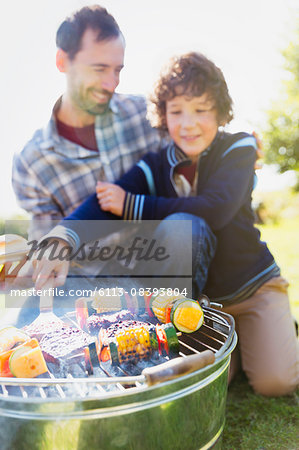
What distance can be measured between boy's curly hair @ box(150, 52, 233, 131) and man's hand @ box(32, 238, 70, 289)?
90cm

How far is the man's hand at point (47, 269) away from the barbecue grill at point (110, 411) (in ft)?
1.38

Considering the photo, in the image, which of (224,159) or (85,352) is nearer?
(85,352)

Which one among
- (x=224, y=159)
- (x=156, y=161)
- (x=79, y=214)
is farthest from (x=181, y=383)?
(x=156, y=161)

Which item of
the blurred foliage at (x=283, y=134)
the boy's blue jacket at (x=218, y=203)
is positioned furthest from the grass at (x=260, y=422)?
the blurred foliage at (x=283, y=134)

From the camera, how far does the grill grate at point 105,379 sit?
37.0 inches

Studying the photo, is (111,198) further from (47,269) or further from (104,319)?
(104,319)

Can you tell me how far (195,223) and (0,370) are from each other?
3.08 ft

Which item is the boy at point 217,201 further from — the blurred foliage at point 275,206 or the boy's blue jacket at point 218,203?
the blurred foliage at point 275,206

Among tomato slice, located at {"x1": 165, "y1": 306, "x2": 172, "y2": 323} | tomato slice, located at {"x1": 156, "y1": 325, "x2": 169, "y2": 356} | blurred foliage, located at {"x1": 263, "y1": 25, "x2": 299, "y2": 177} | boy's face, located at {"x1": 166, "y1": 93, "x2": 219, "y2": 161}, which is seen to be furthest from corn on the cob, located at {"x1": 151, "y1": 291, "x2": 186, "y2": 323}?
blurred foliage, located at {"x1": 263, "y1": 25, "x2": 299, "y2": 177}

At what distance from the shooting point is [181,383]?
100 cm

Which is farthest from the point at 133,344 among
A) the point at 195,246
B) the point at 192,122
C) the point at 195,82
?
the point at 195,82

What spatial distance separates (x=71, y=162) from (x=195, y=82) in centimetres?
75

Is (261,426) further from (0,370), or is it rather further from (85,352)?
(0,370)

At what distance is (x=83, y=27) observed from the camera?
1.75 m
